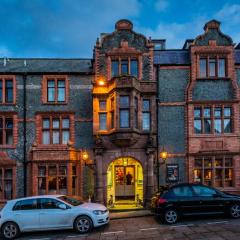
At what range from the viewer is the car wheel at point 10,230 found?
11.7 m

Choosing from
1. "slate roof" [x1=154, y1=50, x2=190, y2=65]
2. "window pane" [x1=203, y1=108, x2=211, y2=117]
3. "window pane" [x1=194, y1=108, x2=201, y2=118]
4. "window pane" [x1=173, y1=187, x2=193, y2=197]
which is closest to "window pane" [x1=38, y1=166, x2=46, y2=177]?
"window pane" [x1=173, y1=187, x2=193, y2=197]

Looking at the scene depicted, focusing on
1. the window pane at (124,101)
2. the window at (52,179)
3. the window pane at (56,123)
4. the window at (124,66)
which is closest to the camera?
the window pane at (124,101)

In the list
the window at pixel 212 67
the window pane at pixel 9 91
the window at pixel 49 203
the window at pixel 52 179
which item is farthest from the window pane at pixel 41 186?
the window at pixel 212 67

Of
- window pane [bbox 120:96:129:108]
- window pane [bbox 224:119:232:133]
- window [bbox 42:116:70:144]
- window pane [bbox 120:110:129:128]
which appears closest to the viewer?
window pane [bbox 120:110:129:128]

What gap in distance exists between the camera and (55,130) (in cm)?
1856

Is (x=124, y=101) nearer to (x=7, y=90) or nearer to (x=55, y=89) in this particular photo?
(x=55, y=89)

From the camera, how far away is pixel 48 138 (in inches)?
728

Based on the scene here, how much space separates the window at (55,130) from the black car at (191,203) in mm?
7746

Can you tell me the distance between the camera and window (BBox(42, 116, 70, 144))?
Answer: 60.6 ft

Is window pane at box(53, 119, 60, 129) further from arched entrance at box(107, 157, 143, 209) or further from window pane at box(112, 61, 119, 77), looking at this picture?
window pane at box(112, 61, 119, 77)

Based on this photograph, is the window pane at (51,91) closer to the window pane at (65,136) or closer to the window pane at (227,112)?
the window pane at (65,136)

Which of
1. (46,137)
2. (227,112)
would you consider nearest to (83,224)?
(46,137)

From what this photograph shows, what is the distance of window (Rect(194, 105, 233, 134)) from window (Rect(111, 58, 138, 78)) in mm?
4840

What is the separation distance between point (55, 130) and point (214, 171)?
10.3 meters
